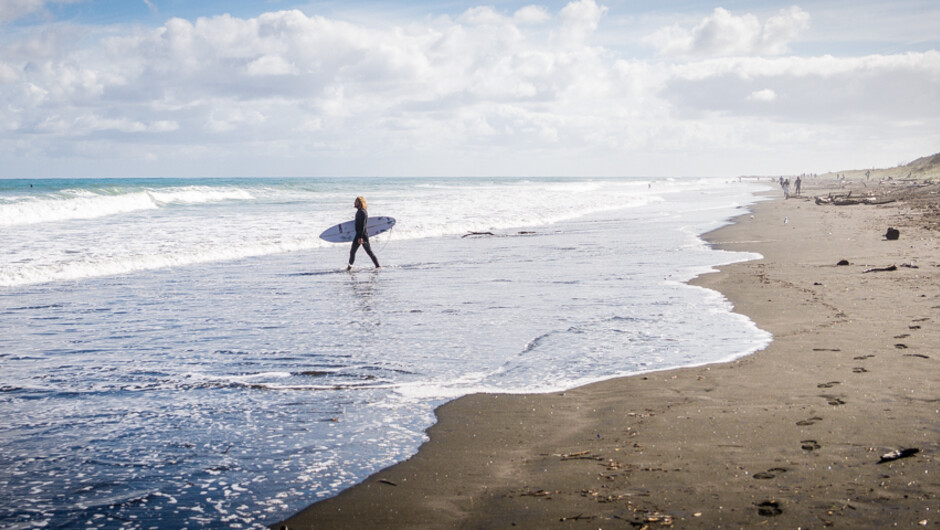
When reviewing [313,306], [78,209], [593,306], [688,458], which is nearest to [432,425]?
[688,458]

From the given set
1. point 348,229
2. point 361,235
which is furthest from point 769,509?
point 348,229

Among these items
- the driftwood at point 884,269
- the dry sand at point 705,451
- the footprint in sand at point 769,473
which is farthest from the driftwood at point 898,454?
the driftwood at point 884,269

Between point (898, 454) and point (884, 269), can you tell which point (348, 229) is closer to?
point (884, 269)

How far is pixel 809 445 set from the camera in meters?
4.69

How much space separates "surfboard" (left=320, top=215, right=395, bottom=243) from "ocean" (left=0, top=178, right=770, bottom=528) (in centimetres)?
311

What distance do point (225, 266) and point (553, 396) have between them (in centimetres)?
1284

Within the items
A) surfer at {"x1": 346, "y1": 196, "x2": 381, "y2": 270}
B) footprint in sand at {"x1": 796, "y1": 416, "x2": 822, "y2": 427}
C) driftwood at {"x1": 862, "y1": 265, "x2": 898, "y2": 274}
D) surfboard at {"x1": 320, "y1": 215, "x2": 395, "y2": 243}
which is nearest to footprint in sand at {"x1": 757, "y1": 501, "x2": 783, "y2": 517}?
footprint in sand at {"x1": 796, "y1": 416, "x2": 822, "y2": 427}

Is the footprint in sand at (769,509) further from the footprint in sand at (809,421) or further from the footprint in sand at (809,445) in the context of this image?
the footprint in sand at (809,421)

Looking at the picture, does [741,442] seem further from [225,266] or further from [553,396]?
[225,266]

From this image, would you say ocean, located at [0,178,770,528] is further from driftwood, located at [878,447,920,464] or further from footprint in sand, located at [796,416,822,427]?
driftwood, located at [878,447,920,464]

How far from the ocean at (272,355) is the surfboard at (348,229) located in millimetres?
3111

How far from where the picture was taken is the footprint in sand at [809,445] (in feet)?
15.2

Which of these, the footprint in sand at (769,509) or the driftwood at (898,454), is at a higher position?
the driftwood at (898,454)

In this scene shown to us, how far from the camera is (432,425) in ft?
18.3
